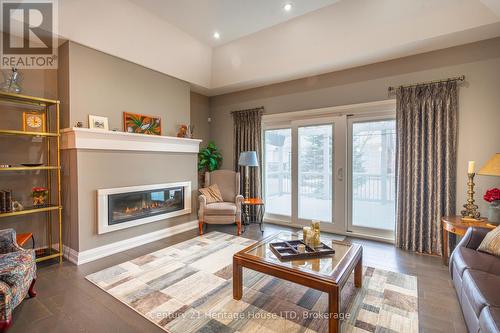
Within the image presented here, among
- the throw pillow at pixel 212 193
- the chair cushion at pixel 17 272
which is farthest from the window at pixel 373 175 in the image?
the chair cushion at pixel 17 272

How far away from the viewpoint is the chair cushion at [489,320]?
133 centimetres

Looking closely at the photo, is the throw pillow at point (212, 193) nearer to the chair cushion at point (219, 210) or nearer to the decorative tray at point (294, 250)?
the chair cushion at point (219, 210)

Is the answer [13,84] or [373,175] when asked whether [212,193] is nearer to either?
[373,175]

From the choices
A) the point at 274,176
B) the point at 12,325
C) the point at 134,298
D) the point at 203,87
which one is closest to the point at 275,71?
the point at 203,87

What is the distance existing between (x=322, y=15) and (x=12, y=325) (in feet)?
16.4

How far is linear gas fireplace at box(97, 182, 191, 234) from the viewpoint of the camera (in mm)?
3438

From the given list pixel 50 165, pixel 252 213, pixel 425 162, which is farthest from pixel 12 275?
pixel 425 162

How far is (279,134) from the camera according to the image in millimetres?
5082

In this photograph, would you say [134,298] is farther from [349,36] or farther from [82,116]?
[349,36]

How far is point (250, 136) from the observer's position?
5.20 m

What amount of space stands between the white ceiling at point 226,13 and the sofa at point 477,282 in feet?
11.5

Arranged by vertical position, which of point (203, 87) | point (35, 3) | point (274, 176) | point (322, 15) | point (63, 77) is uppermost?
point (322, 15)

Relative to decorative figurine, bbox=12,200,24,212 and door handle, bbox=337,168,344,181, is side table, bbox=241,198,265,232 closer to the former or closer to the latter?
door handle, bbox=337,168,344,181

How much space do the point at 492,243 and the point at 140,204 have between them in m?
4.34
